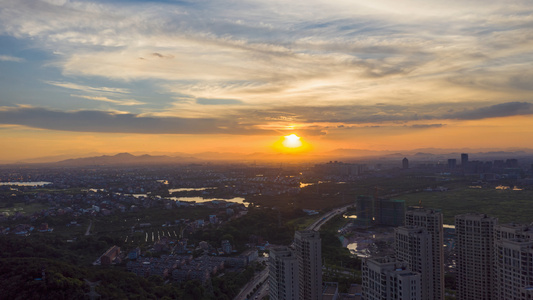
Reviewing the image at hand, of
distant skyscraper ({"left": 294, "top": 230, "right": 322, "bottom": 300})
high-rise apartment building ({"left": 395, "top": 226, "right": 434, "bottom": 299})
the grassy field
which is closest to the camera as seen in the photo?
high-rise apartment building ({"left": 395, "top": 226, "right": 434, "bottom": 299})

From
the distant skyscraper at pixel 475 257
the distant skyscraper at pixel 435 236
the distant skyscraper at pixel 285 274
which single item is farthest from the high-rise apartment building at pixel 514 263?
the distant skyscraper at pixel 285 274

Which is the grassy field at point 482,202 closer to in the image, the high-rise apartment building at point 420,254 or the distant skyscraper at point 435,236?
the distant skyscraper at point 435,236

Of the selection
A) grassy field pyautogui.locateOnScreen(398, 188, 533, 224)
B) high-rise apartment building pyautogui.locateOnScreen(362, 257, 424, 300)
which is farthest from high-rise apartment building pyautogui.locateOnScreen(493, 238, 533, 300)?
grassy field pyautogui.locateOnScreen(398, 188, 533, 224)

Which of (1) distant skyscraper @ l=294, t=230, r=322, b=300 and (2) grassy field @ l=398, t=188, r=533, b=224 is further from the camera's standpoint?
(2) grassy field @ l=398, t=188, r=533, b=224

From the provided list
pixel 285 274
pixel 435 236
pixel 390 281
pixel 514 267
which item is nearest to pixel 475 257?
pixel 435 236

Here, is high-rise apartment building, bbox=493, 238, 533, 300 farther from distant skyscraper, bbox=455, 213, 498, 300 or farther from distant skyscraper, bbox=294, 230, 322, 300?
distant skyscraper, bbox=294, 230, 322, 300

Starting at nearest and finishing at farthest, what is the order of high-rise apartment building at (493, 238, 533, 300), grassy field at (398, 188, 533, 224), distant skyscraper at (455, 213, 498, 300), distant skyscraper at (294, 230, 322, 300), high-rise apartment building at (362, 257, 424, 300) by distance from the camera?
high-rise apartment building at (362, 257, 424, 300), high-rise apartment building at (493, 238, 533, 300), distant skyscraper at (294, 230, 322, 300), distant skyscraper at (455, 213, 498, 300), grassy field at (398, 188, 533, 224)

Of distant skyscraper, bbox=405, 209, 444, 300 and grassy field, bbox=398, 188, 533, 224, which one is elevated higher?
distant skyscraper, bbox=405, 209, 444, 300
